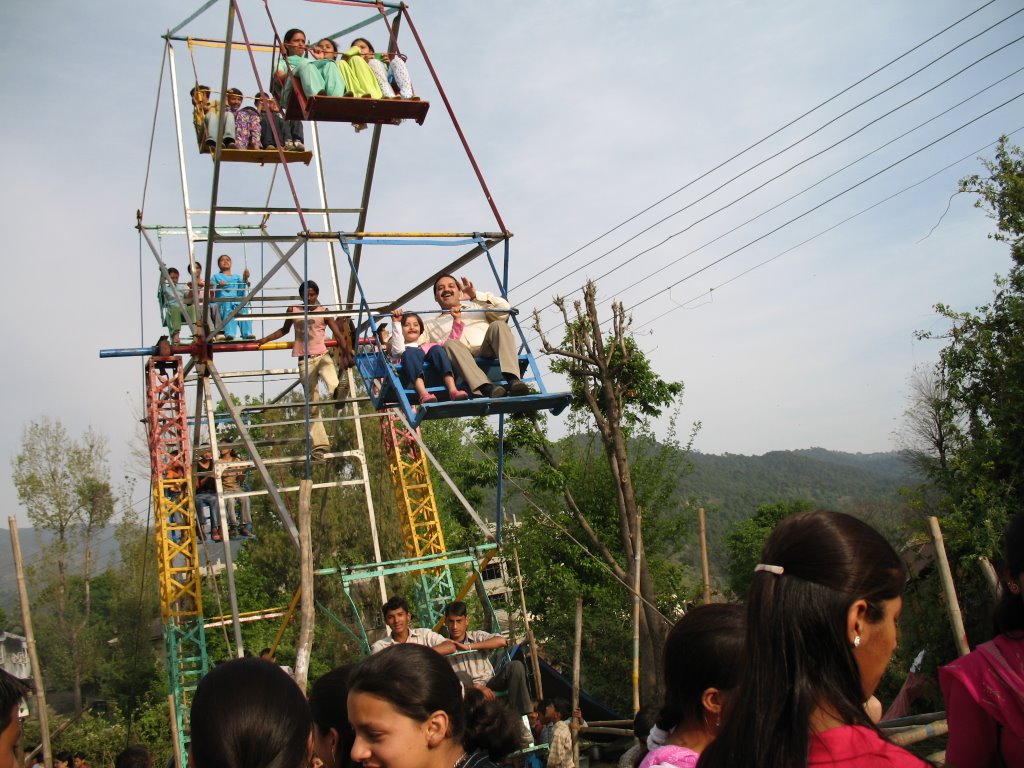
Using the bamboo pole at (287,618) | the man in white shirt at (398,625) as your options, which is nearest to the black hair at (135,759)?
the man in white shirt at (398,625)

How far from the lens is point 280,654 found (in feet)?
110

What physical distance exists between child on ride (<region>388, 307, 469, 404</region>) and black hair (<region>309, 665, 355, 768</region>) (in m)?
4.86

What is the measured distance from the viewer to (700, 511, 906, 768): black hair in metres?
1.59

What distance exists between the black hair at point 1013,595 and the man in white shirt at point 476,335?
557cm

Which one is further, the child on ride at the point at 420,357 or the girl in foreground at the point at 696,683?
the child on ride at the point at 420,357

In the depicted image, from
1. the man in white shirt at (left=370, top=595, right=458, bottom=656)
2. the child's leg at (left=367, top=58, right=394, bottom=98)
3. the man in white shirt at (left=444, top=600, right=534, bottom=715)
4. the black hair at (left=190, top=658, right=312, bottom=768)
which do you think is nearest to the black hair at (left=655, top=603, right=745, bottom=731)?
the black hair at (left=190, top=658, right=312, bottom=768)

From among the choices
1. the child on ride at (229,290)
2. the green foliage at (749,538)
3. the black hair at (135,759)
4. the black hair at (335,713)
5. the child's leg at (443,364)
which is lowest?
the green foliage at (749,538)

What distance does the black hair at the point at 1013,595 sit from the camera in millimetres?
2332

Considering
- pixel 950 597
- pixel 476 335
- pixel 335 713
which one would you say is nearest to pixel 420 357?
pixel 476 335

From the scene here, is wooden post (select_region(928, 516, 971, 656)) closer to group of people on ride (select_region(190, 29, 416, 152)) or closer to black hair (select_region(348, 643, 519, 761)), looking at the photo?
black hair (select_region(348, 643, 519, 761))

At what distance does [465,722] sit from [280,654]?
109 ft

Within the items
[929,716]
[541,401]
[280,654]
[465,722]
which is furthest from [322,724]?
[280,654]

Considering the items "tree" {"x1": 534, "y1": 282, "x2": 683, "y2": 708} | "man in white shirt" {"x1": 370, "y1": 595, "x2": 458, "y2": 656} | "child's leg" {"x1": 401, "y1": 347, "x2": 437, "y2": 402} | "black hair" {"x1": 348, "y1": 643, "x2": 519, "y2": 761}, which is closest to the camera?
"black hair" {"x1": 348, "y1": 643, "x2": 519, "y2": 761}

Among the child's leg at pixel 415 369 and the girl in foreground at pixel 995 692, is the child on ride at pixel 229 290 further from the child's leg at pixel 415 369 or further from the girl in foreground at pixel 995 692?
the girl in foreground at pixel 995 692
